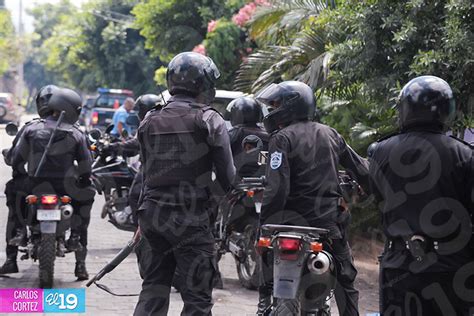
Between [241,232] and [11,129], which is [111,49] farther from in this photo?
[241,232]

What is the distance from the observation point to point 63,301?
7.89 m

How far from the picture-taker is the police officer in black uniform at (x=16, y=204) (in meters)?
8.95

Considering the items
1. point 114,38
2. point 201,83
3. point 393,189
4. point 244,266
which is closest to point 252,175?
point 244,266

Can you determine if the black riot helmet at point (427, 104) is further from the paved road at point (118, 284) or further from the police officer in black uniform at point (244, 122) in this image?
the police officer in black uniform at point (244, 122)

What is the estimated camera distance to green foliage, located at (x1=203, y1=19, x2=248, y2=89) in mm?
20812

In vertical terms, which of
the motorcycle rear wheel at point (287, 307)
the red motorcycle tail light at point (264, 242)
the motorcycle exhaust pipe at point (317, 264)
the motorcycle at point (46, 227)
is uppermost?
the red motorcycle tail light at point (264, 242)

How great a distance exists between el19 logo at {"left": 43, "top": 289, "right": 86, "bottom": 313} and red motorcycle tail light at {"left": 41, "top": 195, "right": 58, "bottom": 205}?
0.81 meters

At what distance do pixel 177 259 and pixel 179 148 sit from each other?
0.65 metres

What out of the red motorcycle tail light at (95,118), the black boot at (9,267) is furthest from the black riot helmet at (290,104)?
the red motorcycle tail light at (95,118)

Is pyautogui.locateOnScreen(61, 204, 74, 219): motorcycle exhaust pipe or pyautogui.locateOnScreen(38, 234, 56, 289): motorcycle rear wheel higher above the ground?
pyautogui.locateOnScreen(61, 204, 74, 219): motorcycle exhaust pipe

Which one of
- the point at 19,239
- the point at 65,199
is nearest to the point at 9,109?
the point at 19,239

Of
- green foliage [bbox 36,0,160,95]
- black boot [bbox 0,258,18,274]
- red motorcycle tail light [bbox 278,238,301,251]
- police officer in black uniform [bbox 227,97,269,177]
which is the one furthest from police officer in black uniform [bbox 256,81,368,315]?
green foliage [bbox 36,0,160,95]

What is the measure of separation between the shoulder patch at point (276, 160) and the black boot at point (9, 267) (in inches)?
161

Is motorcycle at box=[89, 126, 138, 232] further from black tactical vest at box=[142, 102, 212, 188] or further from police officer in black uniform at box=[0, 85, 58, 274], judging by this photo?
black tactical vest at box=[142, 102, 212, 188]
